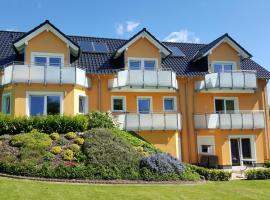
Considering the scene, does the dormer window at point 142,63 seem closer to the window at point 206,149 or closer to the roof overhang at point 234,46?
the roof overhang at point 234,46

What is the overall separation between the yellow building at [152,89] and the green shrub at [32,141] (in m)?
4.22

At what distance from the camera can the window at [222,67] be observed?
29.0 m

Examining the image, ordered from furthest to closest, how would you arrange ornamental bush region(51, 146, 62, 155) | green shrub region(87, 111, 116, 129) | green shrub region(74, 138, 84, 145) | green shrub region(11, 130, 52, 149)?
green shrub region(87, 111, 116, 129) < green shrub region(74, 138, 84, 145) < green shrub region(11, 130, 52, 149) < ornamental bush region(51, 146, 62, 155)

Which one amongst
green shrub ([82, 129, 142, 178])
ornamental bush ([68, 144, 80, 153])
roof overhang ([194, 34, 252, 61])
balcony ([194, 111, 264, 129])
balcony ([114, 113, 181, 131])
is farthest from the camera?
roof overhang ([194, 34, 252, 61])

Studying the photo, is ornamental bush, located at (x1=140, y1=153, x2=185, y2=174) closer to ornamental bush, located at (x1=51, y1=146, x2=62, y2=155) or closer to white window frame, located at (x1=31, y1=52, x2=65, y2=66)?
ornamental bush, located at (x1=51, y1=146, x2=62, y2=155)

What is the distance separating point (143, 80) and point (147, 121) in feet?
10.3

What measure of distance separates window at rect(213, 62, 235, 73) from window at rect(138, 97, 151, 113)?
257 inches

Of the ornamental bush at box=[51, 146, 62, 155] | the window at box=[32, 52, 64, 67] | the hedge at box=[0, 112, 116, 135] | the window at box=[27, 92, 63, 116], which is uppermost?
the window at box=[32, 52, 64, 67]

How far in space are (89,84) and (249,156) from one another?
1430 centimetres

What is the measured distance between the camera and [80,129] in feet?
71.3

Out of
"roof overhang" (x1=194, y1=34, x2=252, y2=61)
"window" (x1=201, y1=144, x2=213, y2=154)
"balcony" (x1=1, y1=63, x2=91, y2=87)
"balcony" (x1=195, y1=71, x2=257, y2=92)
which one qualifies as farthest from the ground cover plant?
"roof overhang" (x1=194, y1=34, x2=252, y2=61)

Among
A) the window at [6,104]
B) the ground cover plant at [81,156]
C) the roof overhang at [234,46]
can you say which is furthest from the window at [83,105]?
the roof overhang at [234,46]

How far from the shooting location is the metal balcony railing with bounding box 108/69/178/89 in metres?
25.5

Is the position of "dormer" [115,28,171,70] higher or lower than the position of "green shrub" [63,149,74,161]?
higher
